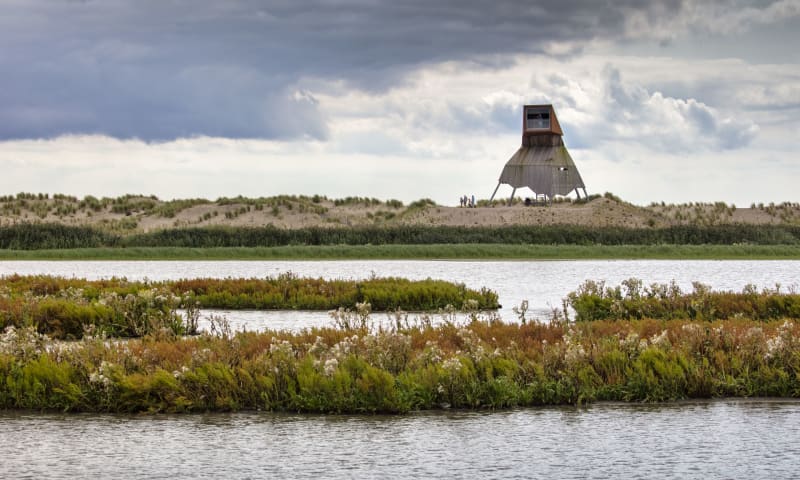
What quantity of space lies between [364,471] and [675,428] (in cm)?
490

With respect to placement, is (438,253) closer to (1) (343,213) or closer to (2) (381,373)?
(1) (343,213)

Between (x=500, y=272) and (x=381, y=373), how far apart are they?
3620 centimetres

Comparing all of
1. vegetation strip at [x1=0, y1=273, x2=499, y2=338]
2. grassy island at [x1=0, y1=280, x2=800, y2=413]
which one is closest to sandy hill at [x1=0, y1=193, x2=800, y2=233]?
vegetation strip at [x1=0, y1=273, x2=499, y2=338]

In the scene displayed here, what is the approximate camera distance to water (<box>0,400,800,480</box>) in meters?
12.8

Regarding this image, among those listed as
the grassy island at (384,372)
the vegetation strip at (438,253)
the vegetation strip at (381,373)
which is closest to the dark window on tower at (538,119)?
the vegetation strip at (438,253)

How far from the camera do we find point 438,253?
68.4 metres

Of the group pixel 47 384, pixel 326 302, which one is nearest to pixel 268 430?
pixel 47 384

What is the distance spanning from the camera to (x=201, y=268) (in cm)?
5747

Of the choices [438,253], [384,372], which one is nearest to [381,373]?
[384,372]

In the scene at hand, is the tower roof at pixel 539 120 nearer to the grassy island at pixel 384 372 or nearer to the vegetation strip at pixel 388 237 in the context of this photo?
the vegetation strip at pixel 388 237

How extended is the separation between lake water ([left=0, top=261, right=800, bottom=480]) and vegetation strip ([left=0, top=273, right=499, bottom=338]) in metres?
8.83

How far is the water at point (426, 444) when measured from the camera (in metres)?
12.8

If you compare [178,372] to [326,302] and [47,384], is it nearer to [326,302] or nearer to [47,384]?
[47,384]

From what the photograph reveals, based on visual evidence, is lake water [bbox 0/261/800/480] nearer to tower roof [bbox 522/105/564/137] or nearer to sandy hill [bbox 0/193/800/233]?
sandy hill [bbox 0/193/800/233]
